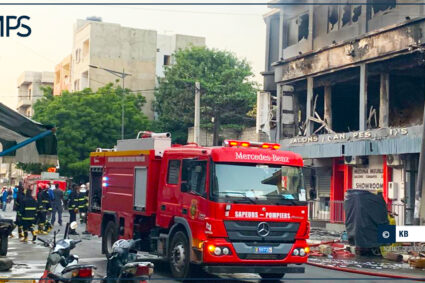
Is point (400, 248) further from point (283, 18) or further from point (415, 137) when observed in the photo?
point (283, 18)

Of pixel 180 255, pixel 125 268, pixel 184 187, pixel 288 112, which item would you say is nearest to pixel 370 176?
pixel 288 112

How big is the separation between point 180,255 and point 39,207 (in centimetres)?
1294

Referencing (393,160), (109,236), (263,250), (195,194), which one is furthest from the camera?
(393,160)

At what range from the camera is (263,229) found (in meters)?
13.0

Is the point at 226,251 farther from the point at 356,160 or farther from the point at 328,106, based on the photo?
the point at 328,106

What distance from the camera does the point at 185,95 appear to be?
57.0 m

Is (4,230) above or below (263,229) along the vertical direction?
Answer: below

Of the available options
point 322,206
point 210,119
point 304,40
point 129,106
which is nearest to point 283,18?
point 304,40

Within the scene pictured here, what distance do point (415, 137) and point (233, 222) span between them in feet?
52.2

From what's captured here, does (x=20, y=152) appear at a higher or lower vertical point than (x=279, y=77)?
lower

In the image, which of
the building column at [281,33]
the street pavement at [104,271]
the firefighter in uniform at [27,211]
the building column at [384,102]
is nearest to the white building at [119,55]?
the building column at [281,33]

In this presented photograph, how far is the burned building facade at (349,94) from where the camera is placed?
2845cm

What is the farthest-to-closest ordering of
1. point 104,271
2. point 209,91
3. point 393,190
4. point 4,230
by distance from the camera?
point 209,91 < point 393,190 < point 4,230 < point 104,271

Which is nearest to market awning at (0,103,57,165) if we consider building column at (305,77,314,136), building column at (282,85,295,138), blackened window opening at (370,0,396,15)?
blackened window opening at (370,0,396,15)
